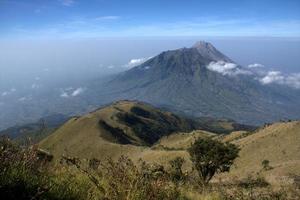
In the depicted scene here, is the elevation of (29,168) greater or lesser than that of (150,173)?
greater

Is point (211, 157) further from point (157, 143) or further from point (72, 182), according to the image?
point (157, 143)

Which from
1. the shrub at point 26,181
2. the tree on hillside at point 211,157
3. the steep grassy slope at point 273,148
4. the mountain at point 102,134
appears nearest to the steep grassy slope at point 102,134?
the mountain at point 102,134

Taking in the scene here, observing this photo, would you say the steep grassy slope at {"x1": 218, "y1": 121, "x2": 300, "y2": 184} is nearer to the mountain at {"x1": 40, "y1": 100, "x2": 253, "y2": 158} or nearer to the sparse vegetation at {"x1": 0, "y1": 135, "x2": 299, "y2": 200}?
the mountain at {"x1": 40, "y1": 100, "x2": 253, "y2": 158}

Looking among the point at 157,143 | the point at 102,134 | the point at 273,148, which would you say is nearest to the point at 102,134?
the point at 102,134

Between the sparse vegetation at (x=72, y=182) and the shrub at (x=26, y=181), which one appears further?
the sparse vegetation at (x=72, y=182)

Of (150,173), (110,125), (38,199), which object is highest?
(38,199)

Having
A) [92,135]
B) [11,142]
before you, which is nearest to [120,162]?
[11,142]

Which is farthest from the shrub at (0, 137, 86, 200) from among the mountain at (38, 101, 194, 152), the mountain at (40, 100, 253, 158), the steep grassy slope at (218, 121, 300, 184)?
the mountain at (38, 101, 194, 152)

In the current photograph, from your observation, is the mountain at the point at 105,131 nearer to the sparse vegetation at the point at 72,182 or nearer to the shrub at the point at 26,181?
the sparse vegetation at the point at 72,182

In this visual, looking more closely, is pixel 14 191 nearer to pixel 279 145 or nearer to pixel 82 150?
pixel 279 145
